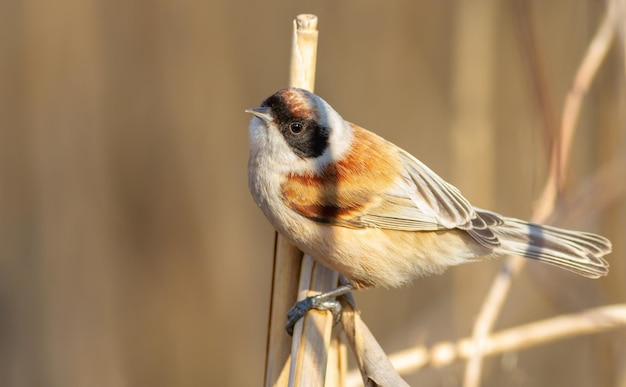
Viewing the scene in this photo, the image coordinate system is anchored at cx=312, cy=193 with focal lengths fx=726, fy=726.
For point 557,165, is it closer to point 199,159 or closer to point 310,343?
point 310,343

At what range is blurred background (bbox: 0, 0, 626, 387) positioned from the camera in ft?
12.9

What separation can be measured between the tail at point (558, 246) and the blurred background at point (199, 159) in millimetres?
849

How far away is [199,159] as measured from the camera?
167 inches

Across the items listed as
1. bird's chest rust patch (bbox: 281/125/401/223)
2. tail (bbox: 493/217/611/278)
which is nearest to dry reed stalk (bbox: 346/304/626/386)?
tail (bbox: 493/217/611/278)

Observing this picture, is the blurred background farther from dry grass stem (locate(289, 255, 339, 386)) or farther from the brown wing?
dry grass stem (locate(289, 255, 339, 386))

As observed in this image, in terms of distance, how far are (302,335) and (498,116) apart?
2.75m

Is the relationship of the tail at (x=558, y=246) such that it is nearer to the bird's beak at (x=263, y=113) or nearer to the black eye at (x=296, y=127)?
the black eye at (x=296, y=127)

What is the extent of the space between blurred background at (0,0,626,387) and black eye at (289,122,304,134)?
54.4 inches

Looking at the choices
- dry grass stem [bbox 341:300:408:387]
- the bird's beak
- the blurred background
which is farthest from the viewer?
the blurred background

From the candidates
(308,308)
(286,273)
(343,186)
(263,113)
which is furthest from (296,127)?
(308,308)

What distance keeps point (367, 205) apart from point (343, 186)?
0.12 meters

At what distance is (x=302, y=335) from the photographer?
2.07 meters

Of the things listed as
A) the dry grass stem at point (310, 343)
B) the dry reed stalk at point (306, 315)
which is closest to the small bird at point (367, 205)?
the dry reed stalk at point (306, 315)

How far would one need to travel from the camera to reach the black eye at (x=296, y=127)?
2665 mm
